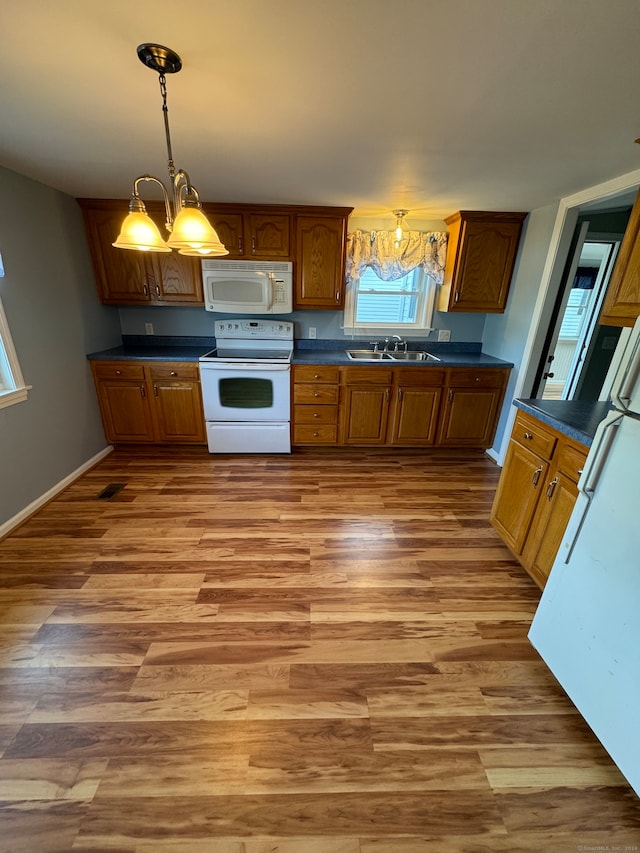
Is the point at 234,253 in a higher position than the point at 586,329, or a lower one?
higher

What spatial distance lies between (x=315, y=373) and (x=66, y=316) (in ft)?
6.69

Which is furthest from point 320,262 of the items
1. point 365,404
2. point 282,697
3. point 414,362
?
point 282,697

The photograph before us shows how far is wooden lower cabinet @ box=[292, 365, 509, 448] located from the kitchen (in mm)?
222

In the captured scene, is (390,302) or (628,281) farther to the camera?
(390,302)

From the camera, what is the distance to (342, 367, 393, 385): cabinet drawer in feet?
9.80

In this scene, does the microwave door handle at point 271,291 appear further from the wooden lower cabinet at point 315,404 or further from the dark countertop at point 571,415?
the dark countertop at point 571,415

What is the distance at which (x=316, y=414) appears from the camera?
311cm

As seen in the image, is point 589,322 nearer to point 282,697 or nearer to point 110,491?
point 282,697

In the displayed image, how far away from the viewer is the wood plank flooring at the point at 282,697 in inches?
38.4

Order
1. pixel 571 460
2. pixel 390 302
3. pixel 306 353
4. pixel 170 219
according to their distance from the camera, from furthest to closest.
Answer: pixel 390 302 → pixel 306 353 → pixel 571 460 → pixel 170 219

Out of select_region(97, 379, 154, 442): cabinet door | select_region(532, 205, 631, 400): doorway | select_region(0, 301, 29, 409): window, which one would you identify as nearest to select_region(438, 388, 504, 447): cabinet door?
select_region(532, 205, 631, 400): doorway

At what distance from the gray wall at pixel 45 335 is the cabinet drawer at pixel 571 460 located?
3.17 m

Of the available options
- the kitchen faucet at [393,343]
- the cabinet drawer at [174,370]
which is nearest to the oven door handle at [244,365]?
the cabinet drawer at [174,370]

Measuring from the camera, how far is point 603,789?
107 cm
